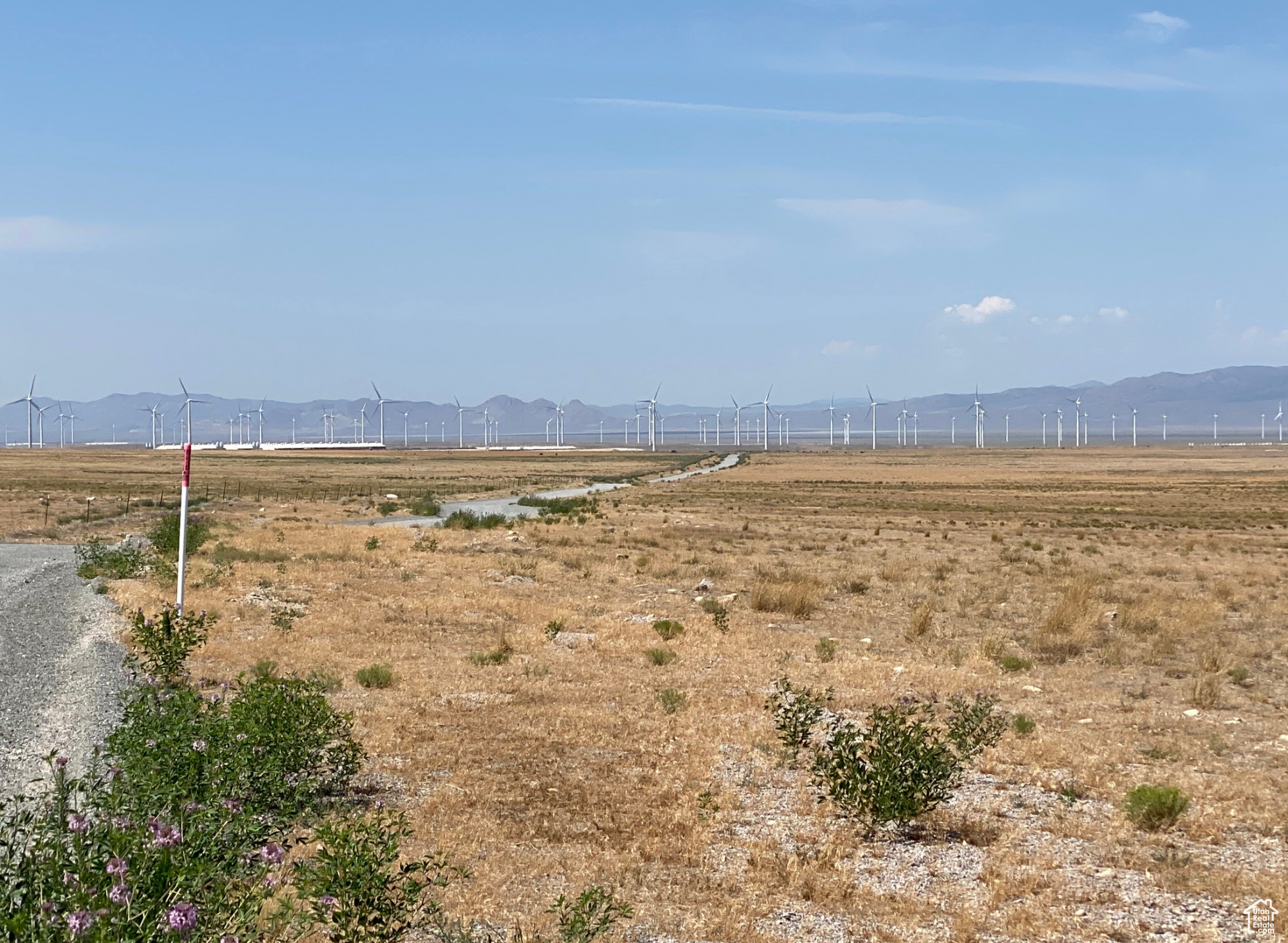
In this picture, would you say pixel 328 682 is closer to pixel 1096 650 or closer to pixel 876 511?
pixel 1096 650

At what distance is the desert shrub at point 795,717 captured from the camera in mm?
12383

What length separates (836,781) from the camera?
35.4 ft

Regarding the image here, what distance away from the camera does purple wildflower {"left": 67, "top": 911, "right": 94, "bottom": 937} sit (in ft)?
15.2

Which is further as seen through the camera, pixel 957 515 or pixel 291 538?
pixel 957 515

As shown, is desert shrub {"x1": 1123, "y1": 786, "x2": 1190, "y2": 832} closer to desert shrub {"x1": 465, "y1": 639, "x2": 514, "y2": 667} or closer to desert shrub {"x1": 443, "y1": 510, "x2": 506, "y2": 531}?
desert shrub {"x1": 465, "y1": 639, "x2": 514, "y2": 667}

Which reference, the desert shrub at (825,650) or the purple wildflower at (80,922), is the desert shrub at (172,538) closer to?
the desert shrub at (825,650)

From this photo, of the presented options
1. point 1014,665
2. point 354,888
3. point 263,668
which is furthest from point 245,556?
point 354,888

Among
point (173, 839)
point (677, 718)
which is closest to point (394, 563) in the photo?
point (677, 718)

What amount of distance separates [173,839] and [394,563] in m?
28.0

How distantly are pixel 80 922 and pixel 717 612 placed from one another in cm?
1870

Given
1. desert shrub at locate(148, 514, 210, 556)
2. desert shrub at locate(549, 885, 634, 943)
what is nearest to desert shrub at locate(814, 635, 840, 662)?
desert shrub at locate(549, 885, 634, 943)

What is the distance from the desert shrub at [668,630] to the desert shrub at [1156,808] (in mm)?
11155

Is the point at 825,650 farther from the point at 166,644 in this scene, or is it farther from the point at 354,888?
the point at 354,888

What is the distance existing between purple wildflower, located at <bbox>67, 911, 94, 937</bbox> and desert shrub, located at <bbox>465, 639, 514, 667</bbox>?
1343cm
